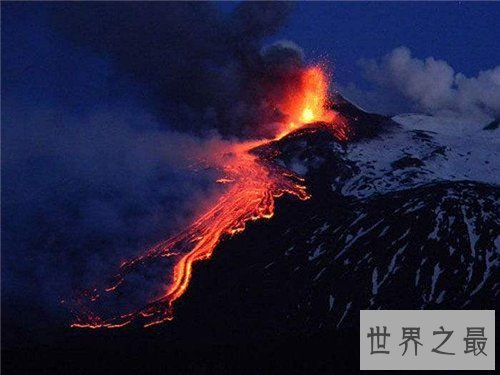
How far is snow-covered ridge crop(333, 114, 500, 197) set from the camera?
123ft

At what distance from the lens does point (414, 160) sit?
4138 cm

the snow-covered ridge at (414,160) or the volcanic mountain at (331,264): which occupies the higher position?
the snow-covered ridge at (414,160)

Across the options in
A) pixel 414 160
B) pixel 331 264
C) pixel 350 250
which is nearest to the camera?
pixel 331 264

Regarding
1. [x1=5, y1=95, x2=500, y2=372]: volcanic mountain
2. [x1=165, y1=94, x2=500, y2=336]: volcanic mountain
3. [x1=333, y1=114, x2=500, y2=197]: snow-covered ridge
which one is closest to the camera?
[x1=5, y1=95, x2=500, y2=372]: volcanic mountain

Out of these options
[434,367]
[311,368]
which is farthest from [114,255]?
[434,367]

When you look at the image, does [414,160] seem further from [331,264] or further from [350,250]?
[331,264]

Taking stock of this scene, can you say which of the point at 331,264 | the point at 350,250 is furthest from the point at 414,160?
the point at 331,264

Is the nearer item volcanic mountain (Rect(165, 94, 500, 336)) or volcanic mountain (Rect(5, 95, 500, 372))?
volcanic mountain (Rect(5, 95, 500, 372))

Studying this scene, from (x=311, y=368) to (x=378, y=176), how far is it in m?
21.6

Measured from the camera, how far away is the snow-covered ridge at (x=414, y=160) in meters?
37.4

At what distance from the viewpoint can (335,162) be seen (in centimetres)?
3866

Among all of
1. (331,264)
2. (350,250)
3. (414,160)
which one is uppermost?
(414,160)

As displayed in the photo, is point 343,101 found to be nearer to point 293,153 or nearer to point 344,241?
point 293,153

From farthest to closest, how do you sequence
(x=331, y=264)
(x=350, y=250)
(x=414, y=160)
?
1. (x=414, y=160)
2. (x=350, y=250)
3. (x=331, y=264)
